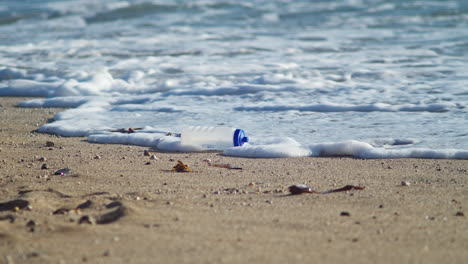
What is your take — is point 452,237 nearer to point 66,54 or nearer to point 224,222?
point 224,222

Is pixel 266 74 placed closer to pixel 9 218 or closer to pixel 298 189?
pixel 298 189

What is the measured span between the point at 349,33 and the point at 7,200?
30.6 feet

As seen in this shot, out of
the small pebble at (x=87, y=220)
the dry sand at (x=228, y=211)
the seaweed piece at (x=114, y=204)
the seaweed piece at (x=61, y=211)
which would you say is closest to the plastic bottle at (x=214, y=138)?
the dry sand at (x=228, y=211)

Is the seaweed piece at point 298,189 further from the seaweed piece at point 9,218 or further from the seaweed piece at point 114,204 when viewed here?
the seaweed piece at point 9,218

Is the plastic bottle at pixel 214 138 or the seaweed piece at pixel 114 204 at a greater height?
the plastic bottle at pixel 214 138

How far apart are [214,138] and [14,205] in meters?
1.99

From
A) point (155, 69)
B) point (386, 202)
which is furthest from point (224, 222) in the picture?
point (155, 69)

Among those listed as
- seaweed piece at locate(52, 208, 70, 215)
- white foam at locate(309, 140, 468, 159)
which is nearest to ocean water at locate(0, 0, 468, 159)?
white foam at locate(309, 140, 468, 159)

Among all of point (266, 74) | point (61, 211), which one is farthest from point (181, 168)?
point (266, 74)

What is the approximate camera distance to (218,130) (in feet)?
15.3

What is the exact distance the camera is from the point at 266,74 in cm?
757

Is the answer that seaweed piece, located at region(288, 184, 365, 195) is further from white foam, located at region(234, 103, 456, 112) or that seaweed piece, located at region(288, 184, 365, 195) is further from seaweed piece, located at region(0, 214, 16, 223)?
white foam, located at region(234, 103, 456, 112)

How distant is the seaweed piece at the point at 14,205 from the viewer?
2.76m

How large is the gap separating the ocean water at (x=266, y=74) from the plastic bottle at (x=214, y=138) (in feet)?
0.25
